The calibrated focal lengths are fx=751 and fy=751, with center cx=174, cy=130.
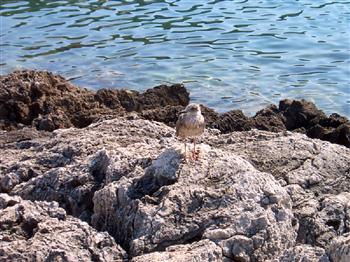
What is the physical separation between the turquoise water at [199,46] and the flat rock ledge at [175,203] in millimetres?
5730

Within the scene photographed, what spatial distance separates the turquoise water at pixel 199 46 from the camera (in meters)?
12.9

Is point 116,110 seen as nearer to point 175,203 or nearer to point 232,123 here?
point 232,123

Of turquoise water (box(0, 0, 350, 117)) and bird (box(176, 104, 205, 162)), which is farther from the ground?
bird (box(176, 104, 205, 162))

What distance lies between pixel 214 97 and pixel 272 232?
7.69 metres

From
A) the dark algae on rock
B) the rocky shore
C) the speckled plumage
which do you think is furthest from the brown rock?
the speckled plumage

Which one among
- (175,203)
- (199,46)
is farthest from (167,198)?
(199,46)

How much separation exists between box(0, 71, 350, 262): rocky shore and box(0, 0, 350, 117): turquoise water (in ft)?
17.6

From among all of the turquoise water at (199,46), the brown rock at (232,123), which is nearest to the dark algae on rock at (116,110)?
the brown rock at (232,123)

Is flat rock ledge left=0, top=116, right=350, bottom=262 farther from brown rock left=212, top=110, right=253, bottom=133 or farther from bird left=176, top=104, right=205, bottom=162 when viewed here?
brown rock left=212, top=110, right=253, bottom=133

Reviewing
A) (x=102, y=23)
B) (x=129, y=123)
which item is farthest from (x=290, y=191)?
(x=102, y=23)

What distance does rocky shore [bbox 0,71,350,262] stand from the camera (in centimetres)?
464

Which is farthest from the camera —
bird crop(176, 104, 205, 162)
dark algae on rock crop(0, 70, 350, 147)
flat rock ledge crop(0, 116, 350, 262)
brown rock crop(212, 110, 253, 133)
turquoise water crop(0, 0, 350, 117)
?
turquoise water crop(0, 0, 350, 117)

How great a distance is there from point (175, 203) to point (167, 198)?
7cm

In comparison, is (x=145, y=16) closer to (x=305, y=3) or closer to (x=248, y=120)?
(x=305, y=3)
